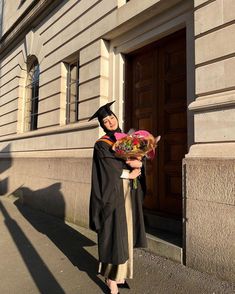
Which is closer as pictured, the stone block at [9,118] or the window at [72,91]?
the window at [72,91]

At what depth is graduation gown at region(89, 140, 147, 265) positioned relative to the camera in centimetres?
374

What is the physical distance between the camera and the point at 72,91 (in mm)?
9125

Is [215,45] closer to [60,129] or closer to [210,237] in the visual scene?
[210,237]

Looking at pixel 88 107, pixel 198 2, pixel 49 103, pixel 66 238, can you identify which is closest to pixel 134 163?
pixel 198 2

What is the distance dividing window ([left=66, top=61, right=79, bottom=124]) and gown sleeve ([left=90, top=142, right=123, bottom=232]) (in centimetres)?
506

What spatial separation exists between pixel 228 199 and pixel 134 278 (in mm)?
1579

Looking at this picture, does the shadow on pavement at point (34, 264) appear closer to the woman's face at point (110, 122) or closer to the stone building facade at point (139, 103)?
the stone building facade at point (139, 103)

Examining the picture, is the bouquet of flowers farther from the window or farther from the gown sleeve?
the window

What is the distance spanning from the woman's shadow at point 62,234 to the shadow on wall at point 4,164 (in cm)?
186

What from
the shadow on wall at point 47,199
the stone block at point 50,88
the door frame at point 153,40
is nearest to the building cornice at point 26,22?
the stone block at point 50,88

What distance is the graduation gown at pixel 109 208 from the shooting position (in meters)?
3.74

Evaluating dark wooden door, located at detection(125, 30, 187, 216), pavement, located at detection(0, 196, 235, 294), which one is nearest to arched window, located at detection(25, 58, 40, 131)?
pavement, located at detection(0, 196, 235, 294)

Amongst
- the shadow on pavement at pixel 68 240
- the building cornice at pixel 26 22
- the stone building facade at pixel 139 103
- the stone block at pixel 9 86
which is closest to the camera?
the stone building facade at pixel 139 103

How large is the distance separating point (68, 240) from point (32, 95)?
23.1 ft
